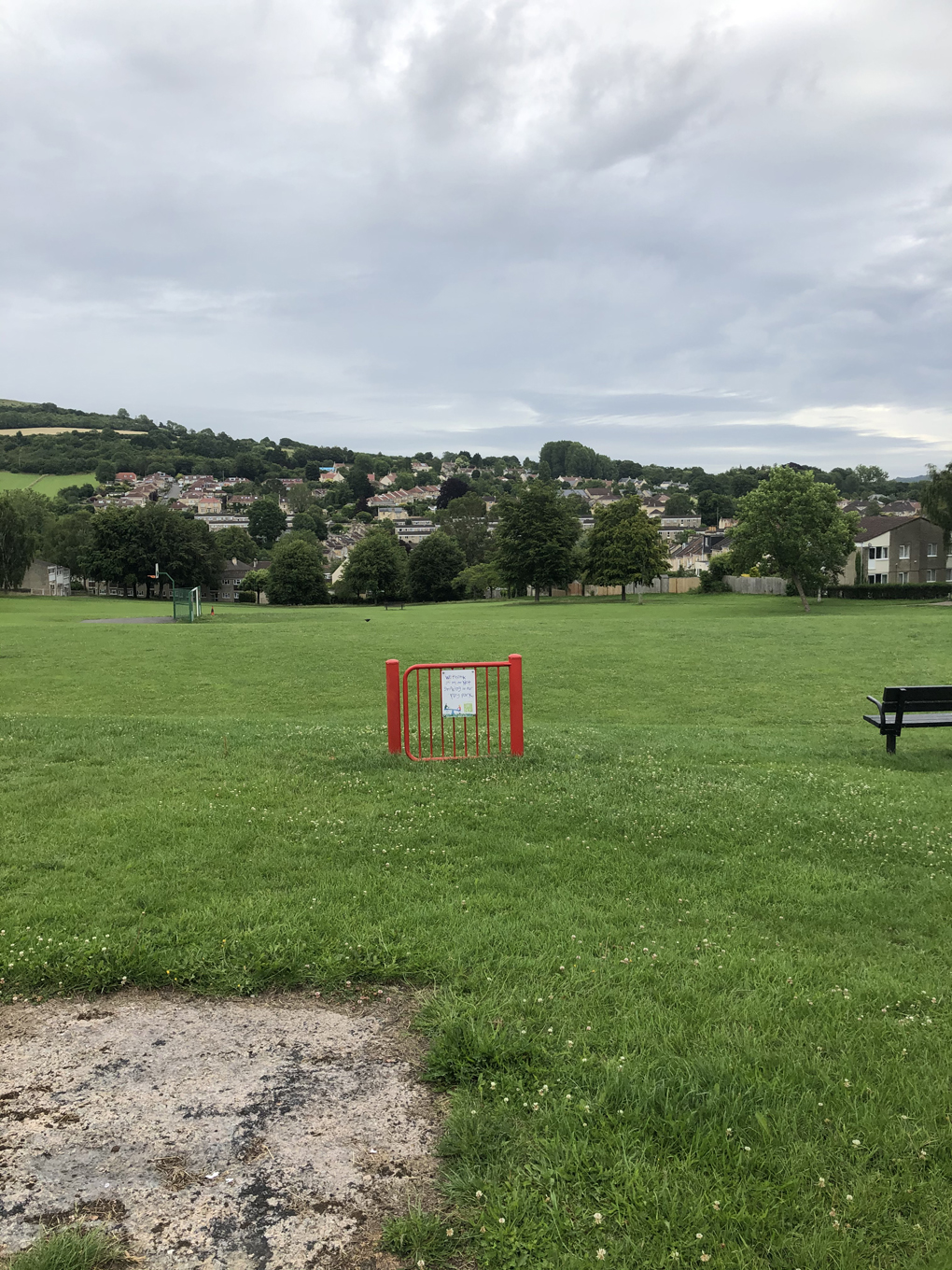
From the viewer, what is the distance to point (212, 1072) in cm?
398

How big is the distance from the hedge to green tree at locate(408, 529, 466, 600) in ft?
161

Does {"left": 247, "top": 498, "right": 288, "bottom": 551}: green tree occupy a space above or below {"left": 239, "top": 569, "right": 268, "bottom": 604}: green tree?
above

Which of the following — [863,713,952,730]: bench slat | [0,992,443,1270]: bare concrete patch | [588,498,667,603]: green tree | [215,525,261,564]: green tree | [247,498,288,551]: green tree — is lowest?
[0,992,443,1270]: bare concrete patch

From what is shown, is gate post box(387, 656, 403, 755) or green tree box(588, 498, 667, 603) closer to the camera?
gate post box(387, 656, 403, 755)

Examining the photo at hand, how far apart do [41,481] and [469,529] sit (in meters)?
113

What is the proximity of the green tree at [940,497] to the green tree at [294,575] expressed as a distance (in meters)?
67.7

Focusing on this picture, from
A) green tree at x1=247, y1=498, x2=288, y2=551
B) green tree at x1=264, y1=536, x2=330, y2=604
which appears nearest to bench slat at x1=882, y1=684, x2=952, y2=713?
green tree at x1=264, y1=536, x2=330, y2=604

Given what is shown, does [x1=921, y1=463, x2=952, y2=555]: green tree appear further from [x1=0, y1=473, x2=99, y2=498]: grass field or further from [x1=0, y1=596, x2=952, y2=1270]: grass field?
[x1=0, y1=473, x2=99, y2=498]: grass field

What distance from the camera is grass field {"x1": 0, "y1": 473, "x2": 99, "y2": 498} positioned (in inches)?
6969

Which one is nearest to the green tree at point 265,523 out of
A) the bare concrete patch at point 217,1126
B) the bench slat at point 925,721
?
the bench slat at point 925,721

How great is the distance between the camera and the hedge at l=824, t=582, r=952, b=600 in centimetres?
6838

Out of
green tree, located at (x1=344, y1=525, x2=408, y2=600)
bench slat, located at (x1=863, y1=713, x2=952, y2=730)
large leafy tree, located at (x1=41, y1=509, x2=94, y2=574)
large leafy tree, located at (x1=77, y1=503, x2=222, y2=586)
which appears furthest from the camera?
large leafy tree, located at (x1=41, y1=509, x2=94, y2=574)

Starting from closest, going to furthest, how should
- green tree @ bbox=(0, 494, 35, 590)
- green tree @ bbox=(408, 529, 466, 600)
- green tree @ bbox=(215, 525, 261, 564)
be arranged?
1. green tree @ bbox=(0, 494, 35, 590)
2. green tree @ bbox=(408, 529, 466, 600)
3. green tree @ bbox=(215, 525, 261, 564)

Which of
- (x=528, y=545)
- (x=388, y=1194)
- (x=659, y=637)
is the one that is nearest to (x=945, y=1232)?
(x=388, y=1194)
